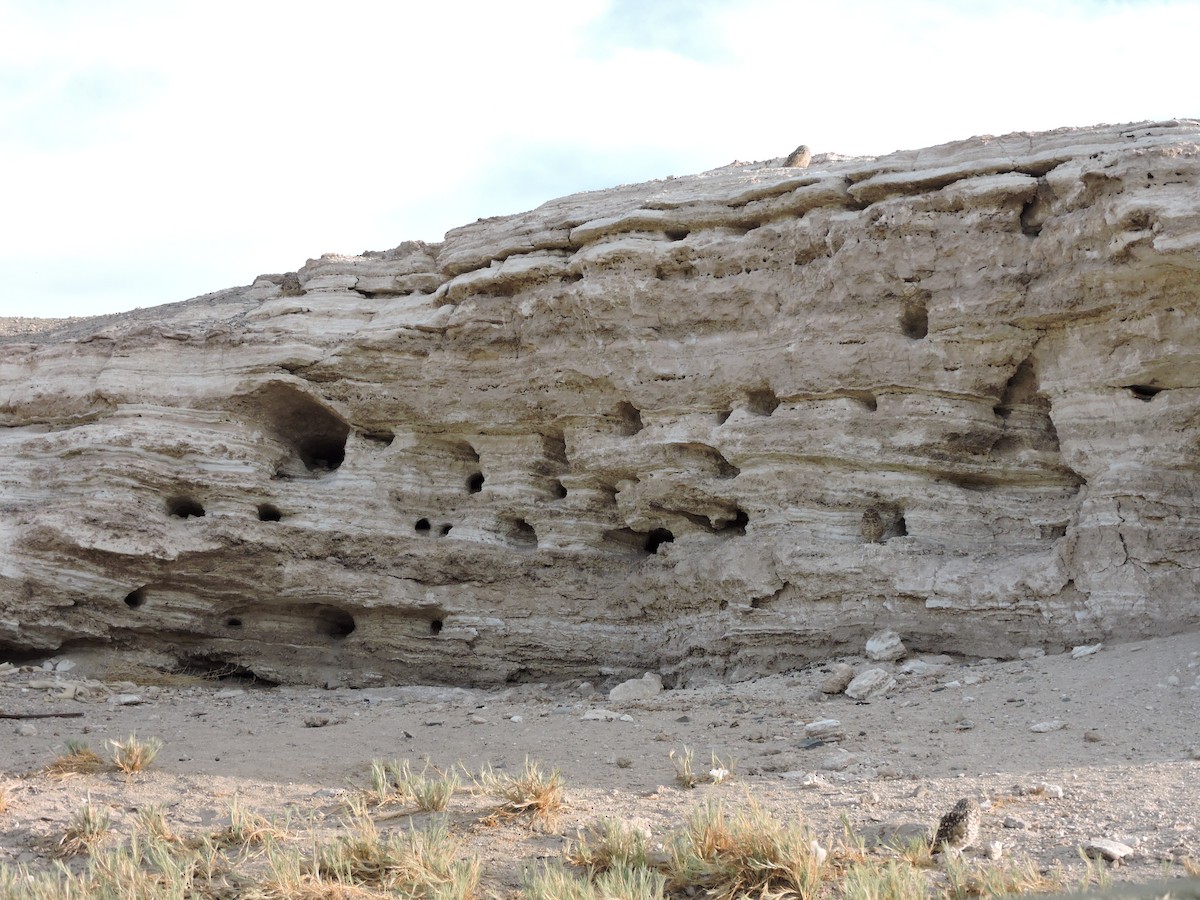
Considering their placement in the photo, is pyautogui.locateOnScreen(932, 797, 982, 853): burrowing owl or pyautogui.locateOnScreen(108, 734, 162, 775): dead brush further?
pyautogui.locateOnScreen(108, 734, 162, 775): dead brush

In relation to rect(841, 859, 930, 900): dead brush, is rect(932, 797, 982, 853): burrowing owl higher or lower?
lower

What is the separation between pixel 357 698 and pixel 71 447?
14.7 feet

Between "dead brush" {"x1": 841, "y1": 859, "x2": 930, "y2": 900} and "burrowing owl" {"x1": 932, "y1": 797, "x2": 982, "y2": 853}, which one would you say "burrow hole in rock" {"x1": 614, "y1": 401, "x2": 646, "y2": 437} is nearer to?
"burrowing owl" {"x1": 932, "y1": 797, "x2": 982, "y2": 853}

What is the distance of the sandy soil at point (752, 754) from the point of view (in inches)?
192

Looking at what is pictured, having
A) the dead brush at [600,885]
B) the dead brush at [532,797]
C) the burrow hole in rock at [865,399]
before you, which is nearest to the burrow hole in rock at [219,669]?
the dead brush at [532,797]

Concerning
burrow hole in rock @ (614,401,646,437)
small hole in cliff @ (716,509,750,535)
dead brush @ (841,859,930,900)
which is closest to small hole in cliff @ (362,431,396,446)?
burrow hole in rock @ (614,401,646,437)

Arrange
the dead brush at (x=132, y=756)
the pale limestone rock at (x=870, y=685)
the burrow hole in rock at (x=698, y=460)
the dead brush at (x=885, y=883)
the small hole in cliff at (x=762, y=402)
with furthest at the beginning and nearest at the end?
1. the burrow hole in rock at (x=698, y=460)
2. the small hole in cliff at (x=762, y=402)
3. the pale limestone rock at (x=870, y=685)
4. the dead brush at (x=132, y=756)
5. the dead brush at (x=885, y=883)

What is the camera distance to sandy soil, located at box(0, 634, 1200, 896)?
4883 mm

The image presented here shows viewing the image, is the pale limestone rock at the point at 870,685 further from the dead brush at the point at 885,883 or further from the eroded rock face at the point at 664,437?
the dead brush at the point at 885,883

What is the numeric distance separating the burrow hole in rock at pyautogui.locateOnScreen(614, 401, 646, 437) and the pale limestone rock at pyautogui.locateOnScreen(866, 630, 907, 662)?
133 inches

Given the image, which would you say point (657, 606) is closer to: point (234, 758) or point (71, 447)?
point (234, 758)

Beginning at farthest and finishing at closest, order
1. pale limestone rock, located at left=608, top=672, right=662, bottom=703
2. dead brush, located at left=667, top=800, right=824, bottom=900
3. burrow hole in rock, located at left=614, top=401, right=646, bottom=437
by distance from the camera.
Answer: burrow hole in rock, located at left=614, top=401, right=646, bottom=437, pale limestone rock, located at left=608, top=672, right=662, bottom=703, dead brush, located at left=667, top=800, right=824, bottom=900

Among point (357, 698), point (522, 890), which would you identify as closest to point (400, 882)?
point (522, 890)

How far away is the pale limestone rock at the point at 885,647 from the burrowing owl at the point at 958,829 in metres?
4.08
